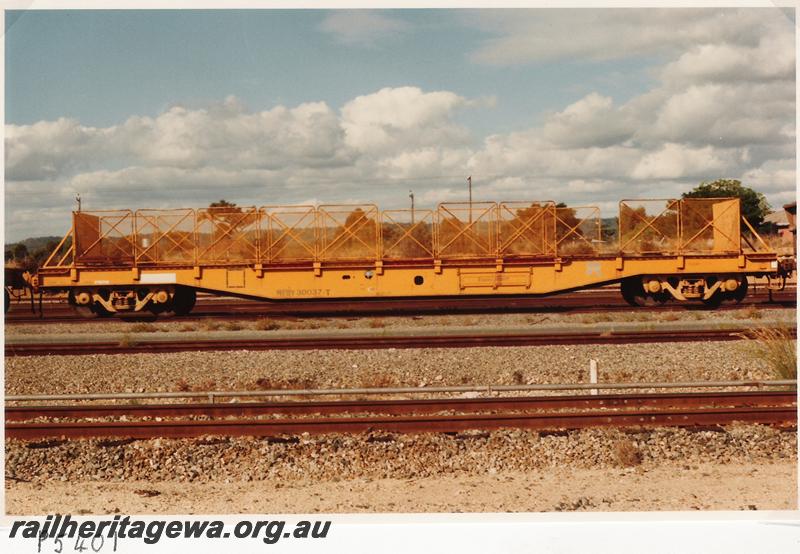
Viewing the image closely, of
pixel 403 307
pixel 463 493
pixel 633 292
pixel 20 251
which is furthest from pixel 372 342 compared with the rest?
pixel 20 251

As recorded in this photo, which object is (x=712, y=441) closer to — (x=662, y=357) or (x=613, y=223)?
(x=662, y=357)

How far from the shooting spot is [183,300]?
53.2 ft

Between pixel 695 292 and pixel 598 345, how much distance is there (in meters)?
5.96

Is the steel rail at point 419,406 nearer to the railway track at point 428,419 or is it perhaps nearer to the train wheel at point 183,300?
the railway track at point 428,419

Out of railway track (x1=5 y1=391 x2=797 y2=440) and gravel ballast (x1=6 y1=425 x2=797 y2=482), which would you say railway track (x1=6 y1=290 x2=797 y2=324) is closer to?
railway track (x1=5 y1=391 x2=797 y2=440)

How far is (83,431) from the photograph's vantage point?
6680 millimetres

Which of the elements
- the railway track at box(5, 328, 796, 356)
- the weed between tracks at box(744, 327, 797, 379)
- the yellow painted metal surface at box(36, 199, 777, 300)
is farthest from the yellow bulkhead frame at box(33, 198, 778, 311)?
the weed between tracks at box(744, 327, 797, 379)

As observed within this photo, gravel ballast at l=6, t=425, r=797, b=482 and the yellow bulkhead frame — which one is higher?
the yellow bulkhead frame

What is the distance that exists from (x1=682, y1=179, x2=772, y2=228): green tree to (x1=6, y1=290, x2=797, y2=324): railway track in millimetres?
3863

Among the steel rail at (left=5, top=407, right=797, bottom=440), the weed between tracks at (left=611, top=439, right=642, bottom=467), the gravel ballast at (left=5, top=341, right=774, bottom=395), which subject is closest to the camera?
the weed between tracks at (left=611, top=439, right=642, bottom=467)

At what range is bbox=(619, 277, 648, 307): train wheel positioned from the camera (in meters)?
15.9

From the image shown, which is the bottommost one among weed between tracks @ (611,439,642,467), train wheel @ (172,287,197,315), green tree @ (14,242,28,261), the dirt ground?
the dirt ground

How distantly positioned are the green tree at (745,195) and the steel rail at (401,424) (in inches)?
631

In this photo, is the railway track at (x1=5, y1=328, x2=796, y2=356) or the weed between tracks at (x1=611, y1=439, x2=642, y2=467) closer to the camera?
the weed between tracks at (x1=611, y1=439, x2=642, y2=467)
